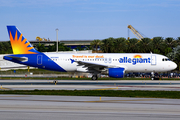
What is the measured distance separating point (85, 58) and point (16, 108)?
91.2ft

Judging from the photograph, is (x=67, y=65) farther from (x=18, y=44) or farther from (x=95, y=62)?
(x=18, y=44)

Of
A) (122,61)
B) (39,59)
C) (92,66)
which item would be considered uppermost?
(39,59)

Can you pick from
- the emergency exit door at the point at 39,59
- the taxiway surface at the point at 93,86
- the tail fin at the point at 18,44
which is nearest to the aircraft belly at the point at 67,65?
the emergency exit door at the point at 39,59

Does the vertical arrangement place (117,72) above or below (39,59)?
below

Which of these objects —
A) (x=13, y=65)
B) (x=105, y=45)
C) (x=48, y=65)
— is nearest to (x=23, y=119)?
(x=48, y=65)

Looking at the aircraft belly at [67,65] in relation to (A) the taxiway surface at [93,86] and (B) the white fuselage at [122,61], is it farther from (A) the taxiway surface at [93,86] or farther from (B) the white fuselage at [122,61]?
(A) the taxiway surface at [93,86]

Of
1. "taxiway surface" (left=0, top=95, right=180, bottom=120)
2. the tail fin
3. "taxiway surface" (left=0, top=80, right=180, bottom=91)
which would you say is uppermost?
the tail fin

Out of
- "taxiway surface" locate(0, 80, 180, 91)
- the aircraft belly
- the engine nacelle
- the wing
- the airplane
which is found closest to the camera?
"taxiway surface" locate(0, 80, 180, 91)

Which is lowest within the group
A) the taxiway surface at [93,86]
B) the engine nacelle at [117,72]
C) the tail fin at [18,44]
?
the taxiway surface at [93,86]

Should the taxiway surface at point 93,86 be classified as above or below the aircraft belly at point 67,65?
below

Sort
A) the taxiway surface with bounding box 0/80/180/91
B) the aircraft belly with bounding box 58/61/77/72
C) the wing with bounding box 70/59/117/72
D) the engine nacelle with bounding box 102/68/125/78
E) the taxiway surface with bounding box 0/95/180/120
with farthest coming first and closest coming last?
the aircraft belly with bounding box 58/61/77/72 → the wing with bounding box 70/59/117/72 → the engine nacelle with bounding box 102/68/125/78 → the taxiway surface with bounding box 0/80/180/91 → the taxiway surface with bounding box 0/95/180/120

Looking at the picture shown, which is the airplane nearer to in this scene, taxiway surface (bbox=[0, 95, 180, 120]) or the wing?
the wing

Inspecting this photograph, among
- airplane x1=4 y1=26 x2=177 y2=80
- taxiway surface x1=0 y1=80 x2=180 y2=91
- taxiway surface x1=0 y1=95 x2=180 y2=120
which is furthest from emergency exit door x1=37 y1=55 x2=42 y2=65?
taxiway surface x1=0 y1=95 x2=180 y2=120

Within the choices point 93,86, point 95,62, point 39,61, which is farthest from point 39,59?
point 93,86
